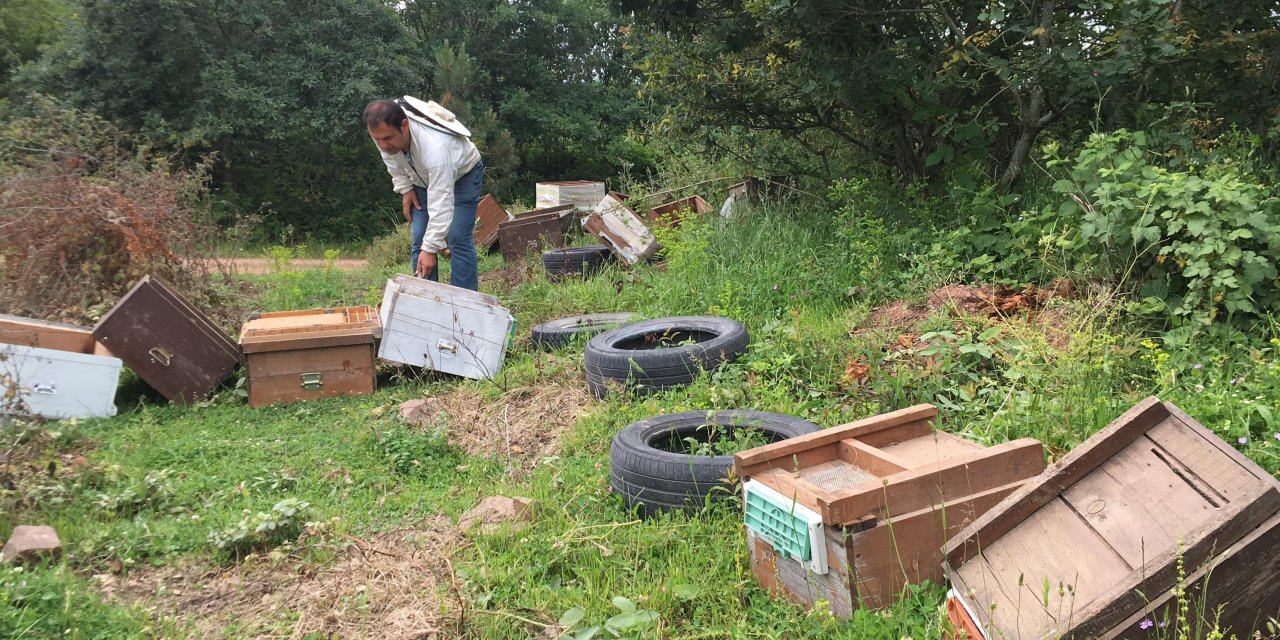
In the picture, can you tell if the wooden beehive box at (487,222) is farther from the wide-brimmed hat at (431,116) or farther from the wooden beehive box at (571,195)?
the wide-brimmed hat at (431,116)

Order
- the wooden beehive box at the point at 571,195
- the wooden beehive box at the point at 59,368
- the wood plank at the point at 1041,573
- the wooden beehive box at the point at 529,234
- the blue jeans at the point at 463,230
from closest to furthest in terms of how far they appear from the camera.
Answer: the wood plank at the point at 1041,573 < the wooden beehive box at the point at 59,368 < the blue jeans at the point at 463,230 < the wooden beehive box at the point at 529,234 < the wooden beehive box at the point at 571,195

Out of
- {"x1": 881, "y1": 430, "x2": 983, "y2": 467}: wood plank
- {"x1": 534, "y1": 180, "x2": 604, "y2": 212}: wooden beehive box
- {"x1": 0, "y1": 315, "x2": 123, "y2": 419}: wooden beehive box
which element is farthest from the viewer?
{"x1": 534, "y1": 180, "x2": 604, "y2": 212}: wooden beehive box

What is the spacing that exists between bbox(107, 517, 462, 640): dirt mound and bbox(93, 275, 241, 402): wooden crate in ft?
8.62

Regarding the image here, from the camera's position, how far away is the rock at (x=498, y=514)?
11.2 ft

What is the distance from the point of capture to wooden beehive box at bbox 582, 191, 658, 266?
8.68 meters

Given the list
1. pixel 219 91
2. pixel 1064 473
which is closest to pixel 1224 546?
pixel 1064 473

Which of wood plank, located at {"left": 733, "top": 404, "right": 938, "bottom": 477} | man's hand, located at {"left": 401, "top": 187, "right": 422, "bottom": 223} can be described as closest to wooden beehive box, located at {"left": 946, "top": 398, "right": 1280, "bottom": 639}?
wood plank, located at {"left": 733, "top": 404, "right": 938, "bottom": 477}

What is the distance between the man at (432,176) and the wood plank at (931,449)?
13.5ft

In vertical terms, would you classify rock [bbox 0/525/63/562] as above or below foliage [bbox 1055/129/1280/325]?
below

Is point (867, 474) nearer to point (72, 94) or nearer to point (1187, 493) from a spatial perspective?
point (1187, 493)

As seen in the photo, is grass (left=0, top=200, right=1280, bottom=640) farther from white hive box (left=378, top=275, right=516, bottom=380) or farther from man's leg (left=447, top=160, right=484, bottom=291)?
man's leg (left=447, top=160, right=484, bottom=291)

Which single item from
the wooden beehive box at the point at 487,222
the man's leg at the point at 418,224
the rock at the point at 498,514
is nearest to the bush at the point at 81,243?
the man's leg at the point at 418,224

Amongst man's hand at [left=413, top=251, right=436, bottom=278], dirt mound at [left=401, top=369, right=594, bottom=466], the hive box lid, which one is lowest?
dirt mound at [left=401, top=369, right=594, bottom=466]

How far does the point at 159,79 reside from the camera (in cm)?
1725
